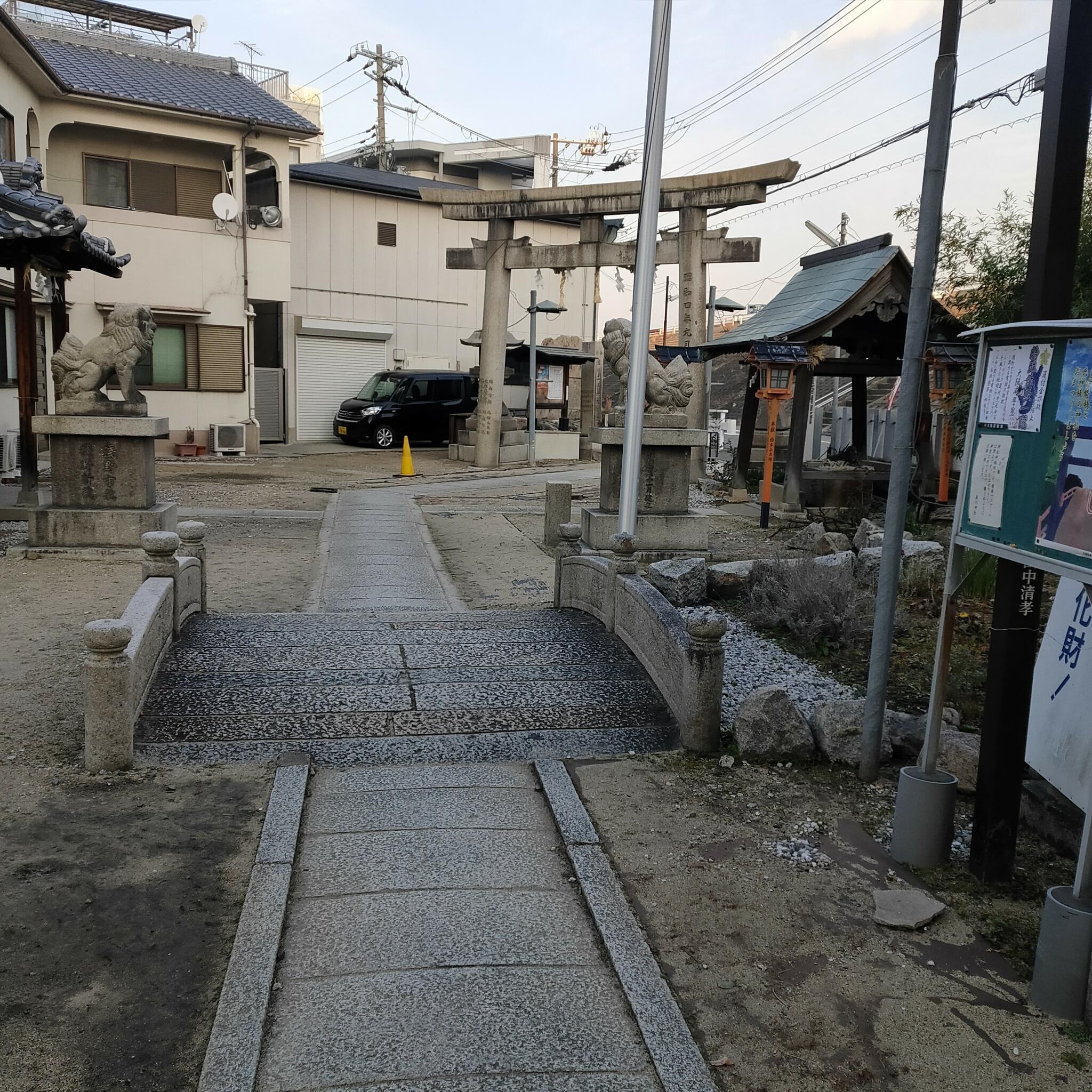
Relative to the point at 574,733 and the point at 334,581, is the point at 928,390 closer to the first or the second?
the point at 334,581

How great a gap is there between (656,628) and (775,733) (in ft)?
3.79

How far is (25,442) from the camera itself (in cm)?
1175

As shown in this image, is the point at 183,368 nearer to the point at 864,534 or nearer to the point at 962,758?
the point at 864,534

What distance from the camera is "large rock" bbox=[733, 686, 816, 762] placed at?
521 cm

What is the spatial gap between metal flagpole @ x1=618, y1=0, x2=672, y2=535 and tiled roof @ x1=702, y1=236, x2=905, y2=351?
18.2 feet

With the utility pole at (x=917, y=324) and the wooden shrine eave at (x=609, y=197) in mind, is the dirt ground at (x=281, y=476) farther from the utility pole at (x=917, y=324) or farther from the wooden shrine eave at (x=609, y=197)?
the utility pole at (x=917, y=324)

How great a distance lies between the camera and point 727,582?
9.33m

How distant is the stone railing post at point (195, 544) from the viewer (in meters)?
7.39

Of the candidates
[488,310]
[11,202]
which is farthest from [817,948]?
[488,310]

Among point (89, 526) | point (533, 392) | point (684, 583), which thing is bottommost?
point (684, 583)

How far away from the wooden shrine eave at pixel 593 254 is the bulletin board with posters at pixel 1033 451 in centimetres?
1538

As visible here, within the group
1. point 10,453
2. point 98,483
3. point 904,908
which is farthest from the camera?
point 10,453

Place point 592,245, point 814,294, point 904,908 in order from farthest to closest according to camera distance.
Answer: point 592,245 < point 814,294 < point 904,908

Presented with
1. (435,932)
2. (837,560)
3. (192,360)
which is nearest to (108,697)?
(435,932)
